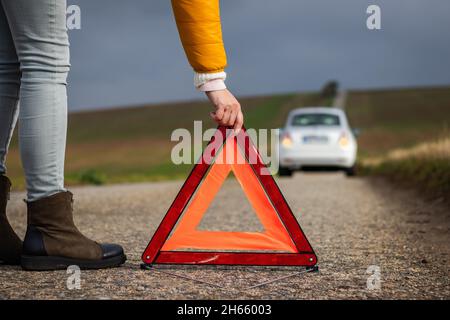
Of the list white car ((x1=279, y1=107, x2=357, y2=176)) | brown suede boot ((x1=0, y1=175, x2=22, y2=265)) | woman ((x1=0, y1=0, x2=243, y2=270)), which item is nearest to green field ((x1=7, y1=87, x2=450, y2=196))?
white car ((x1=279, y1=107, x2=357, y2=176))

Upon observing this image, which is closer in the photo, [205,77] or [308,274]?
[205,77]

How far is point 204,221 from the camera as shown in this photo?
6023 millimetres

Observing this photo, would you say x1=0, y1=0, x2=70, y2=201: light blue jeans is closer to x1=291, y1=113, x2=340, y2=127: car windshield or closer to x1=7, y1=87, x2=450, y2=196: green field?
x1=291, y1=113, x2=340, y2=127: car windshield

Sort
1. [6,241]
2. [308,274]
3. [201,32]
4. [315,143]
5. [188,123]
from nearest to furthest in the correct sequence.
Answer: [201,32], [308,274], [6,241], [315,143], [188,123]

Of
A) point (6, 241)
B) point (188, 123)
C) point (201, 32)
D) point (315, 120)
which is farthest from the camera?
point (188, 123)

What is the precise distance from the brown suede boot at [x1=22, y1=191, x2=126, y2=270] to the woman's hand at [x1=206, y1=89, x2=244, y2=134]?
847 millimetres

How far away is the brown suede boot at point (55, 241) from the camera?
304 cm

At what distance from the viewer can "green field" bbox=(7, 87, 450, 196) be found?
39.9m

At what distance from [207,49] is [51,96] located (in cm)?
77

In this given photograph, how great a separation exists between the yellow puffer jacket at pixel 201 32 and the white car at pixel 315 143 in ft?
38.6

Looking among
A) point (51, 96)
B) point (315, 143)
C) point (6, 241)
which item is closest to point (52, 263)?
point (6, 241)

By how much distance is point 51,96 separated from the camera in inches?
118

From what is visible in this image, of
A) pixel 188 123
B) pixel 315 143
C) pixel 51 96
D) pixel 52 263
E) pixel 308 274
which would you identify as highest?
pixel 51 96

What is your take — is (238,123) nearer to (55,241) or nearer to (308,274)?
(308,274)
